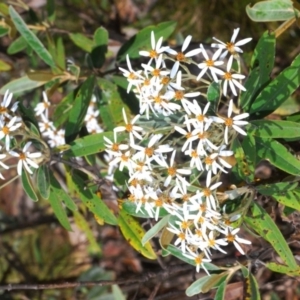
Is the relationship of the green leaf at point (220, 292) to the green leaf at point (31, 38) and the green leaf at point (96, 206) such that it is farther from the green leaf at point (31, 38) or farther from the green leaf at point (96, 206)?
the green leaf at point (31, 38)

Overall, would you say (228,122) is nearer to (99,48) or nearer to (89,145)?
(89,145)

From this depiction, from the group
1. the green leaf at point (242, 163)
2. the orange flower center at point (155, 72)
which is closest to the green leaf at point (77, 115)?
the orange flower center at point (155, 72)

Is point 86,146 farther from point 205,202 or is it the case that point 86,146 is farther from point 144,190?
point 205,202

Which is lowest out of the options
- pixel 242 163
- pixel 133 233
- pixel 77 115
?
pixel 133 233

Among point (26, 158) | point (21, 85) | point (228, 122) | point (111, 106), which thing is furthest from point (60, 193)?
point (228, 122)

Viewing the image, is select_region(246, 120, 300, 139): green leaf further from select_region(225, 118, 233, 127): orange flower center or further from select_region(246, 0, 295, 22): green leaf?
select_region(246, 0, 295, 22): green leaf

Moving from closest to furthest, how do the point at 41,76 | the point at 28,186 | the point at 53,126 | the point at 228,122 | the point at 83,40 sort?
the point at 228,122 < the point at 28,186 < the point at 41,76 < the point at 53,126 < the point at 83,40

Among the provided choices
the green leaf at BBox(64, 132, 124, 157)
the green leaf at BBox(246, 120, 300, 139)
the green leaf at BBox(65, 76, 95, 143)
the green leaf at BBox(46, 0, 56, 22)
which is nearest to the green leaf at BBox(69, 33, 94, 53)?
the green leaf at BBox(46, 0, 56, 22)
